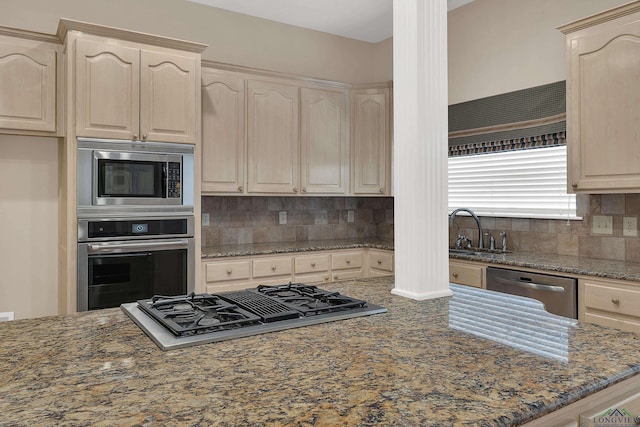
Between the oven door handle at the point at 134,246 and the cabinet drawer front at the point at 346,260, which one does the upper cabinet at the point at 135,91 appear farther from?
the cabinet drawer front at the point at 346,260

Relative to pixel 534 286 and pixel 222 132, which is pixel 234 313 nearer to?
pixel 534 286

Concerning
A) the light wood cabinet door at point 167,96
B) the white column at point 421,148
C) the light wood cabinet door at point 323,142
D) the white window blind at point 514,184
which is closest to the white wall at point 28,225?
the light wood cabinet door at point 167,96

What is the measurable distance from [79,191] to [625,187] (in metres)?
3.25

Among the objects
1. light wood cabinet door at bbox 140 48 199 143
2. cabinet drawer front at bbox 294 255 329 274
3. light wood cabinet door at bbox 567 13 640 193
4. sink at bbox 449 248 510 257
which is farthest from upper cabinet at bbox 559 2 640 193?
light wood cabinet door at bbox 140 48 199 143

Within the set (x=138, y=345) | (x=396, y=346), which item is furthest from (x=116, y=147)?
(x=396, y=346)

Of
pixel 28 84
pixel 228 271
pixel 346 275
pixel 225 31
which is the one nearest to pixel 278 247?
pixel 228 271

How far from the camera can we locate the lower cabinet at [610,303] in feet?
7.70

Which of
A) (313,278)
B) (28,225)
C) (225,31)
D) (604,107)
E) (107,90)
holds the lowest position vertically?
(313,278)

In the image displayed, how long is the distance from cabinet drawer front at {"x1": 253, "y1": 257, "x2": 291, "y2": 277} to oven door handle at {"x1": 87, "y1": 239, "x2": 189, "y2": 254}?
621mm

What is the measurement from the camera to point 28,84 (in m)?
2.85

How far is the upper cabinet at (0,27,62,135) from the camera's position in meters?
2.80

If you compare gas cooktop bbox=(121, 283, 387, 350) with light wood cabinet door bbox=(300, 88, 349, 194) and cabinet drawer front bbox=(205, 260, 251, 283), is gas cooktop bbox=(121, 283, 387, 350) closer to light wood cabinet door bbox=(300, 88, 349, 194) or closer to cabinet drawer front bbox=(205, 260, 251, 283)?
cabinet drawer front bbox=(205, 260, 251, 283)

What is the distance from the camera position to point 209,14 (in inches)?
154

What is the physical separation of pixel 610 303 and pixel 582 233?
2.71ft
